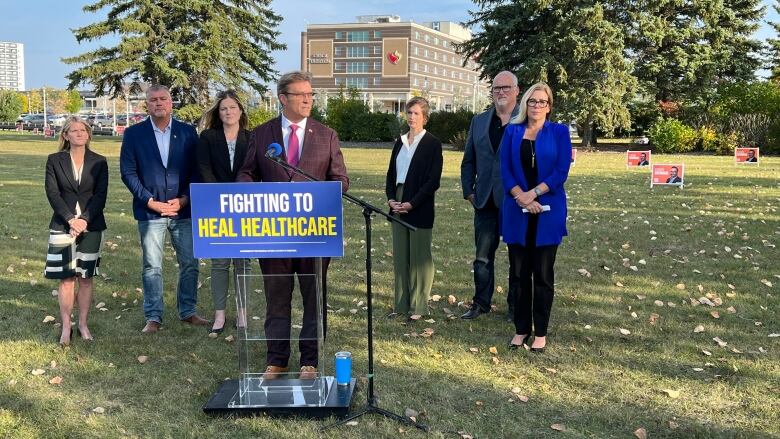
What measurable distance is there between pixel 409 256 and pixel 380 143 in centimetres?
3781

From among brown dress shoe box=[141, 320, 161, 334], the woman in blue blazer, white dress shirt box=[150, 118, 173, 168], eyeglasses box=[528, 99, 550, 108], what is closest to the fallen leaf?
the woman in blue blazer

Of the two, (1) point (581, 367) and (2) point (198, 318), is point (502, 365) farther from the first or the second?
(2) point (198, 318)

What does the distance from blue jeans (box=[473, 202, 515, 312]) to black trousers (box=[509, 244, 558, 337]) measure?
59 centimetres

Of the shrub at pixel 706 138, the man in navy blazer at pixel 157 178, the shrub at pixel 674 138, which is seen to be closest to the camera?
the man in navy blazer at pixel 157 178

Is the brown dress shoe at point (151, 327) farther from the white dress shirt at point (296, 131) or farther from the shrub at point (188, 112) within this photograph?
the shrub at point (188, 112)

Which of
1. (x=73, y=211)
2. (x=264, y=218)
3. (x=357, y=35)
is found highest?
(x=357, y=35)

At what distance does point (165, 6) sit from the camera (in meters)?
41.5

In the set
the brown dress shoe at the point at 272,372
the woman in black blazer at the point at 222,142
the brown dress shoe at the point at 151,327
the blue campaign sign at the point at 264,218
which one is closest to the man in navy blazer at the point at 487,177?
the woman in black blazer at the point at 222,142

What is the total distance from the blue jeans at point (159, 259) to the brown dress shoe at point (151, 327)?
0.09ft

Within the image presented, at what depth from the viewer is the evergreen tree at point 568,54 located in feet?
113

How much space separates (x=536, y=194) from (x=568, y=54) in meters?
33.1

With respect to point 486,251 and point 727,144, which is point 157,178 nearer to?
point 486,251

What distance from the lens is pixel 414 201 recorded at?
5.60m

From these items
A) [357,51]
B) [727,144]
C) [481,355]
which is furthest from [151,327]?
[357,51]
